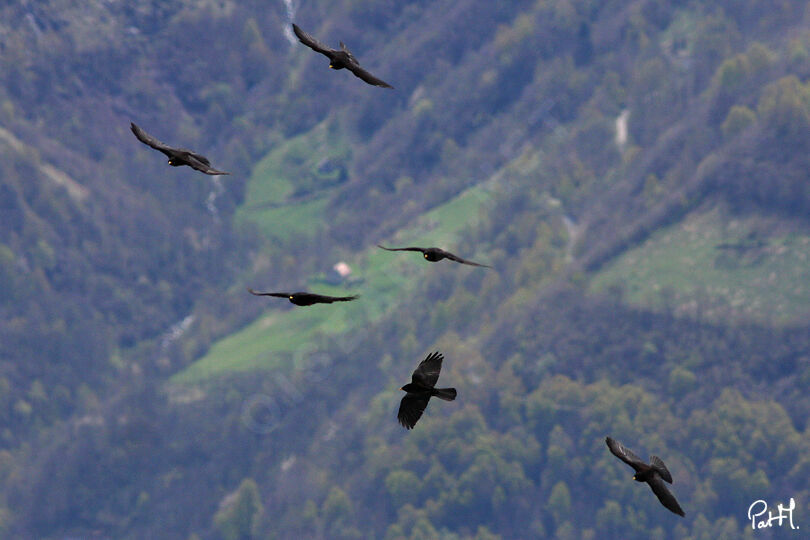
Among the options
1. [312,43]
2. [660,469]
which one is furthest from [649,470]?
[312,43]

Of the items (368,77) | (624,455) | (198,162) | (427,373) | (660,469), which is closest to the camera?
(624,455)

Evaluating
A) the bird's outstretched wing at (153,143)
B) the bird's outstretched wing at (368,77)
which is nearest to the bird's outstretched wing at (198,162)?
the bird's outstretched wing at (153,143)

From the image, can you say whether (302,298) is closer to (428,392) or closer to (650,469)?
(428,392)

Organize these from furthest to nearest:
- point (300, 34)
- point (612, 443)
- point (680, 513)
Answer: point (300, 34), point (612, 443), point (680, 513)

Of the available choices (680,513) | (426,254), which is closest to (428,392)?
(426,254)

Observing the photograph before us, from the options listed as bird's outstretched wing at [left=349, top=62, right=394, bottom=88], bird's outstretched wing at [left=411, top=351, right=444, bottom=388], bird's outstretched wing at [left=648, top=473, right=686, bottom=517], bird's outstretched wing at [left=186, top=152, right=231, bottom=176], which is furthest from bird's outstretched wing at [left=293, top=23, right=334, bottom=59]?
bird's outstretched wing at [left=648, top=473, right=686, bottom=517]

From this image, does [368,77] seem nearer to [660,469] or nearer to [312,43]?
[312,43]
